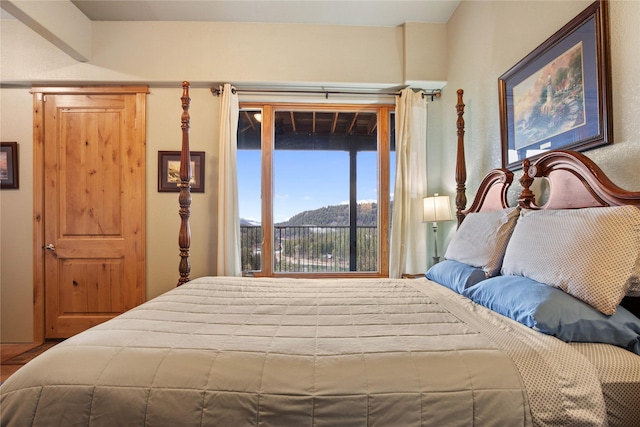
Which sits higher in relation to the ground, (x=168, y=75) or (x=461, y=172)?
(x=168, y=75)

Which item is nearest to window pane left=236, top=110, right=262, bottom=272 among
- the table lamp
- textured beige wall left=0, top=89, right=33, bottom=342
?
the table lamp

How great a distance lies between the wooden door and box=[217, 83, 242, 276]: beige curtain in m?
0.80

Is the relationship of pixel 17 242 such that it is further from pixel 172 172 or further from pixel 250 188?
pixel 250 188

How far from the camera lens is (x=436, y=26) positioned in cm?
321

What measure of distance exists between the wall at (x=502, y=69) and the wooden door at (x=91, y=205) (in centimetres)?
302

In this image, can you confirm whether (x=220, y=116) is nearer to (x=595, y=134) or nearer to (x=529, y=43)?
(x=529, y=43)

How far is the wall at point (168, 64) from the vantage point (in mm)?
3158

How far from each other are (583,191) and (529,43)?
3.72ft

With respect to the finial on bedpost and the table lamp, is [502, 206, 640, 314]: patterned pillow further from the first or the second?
the table lamp

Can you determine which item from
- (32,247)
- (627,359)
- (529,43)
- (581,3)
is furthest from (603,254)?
(32,247)

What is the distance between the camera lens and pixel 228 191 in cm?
318

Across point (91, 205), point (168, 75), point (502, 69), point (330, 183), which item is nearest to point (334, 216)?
point (330, 183)

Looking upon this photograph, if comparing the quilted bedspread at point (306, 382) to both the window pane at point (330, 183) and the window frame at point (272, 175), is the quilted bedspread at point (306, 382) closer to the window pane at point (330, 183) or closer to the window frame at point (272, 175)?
the window frame at point (272, 175)

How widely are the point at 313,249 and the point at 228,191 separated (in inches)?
45.1
